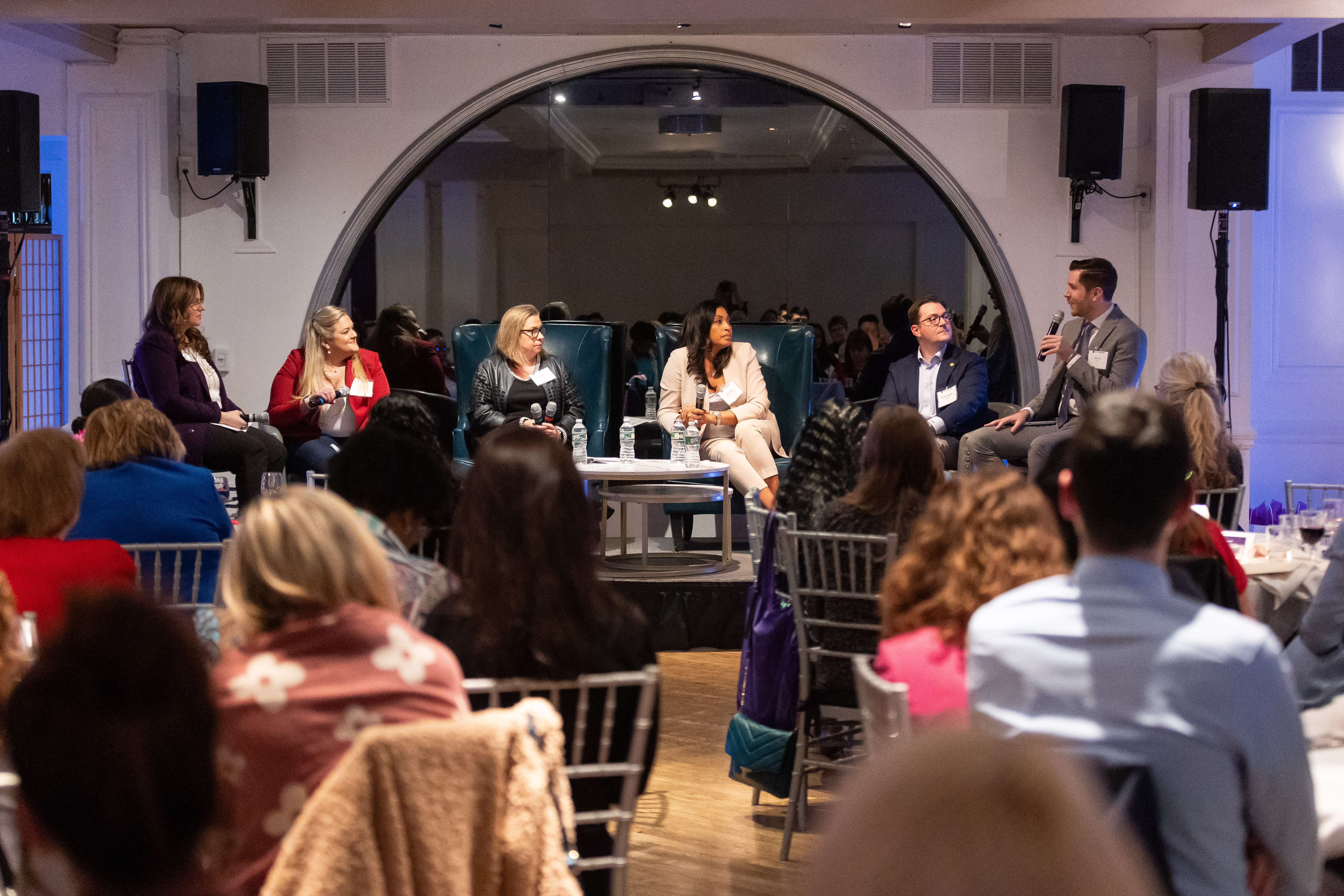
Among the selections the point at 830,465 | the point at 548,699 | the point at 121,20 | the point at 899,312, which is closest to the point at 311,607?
the point at 548,699

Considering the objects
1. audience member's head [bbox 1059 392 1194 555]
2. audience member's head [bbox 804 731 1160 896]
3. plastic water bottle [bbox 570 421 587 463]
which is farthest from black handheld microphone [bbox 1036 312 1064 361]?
audience member's head [bbox 804 731 1160 896]

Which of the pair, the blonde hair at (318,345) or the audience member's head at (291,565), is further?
the blonde hair at (318,345)

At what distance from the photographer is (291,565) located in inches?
59.5

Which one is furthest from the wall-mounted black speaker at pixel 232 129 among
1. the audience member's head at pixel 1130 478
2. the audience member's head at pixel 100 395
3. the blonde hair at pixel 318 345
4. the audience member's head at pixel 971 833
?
the audience member's head at pixel 971 833

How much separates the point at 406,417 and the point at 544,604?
5.29 feet

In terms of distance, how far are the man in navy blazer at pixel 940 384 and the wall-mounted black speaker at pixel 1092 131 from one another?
1306 mm

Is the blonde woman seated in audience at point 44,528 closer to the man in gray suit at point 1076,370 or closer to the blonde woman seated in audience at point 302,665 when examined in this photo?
the blonde woman seated in audience at point 302,665

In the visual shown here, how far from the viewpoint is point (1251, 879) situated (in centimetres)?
144

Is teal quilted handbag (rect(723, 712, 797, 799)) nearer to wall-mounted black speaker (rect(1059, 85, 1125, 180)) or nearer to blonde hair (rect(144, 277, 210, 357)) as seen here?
blonde hair (rect(144, 277, 210, 357))

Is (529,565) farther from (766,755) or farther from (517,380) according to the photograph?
(517,380)

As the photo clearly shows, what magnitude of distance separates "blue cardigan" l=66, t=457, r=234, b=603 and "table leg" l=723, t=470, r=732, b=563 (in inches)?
99.5

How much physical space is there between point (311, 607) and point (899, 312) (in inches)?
246

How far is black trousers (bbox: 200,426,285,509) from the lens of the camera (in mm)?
5758

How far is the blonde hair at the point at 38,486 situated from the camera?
2516 millimetres
